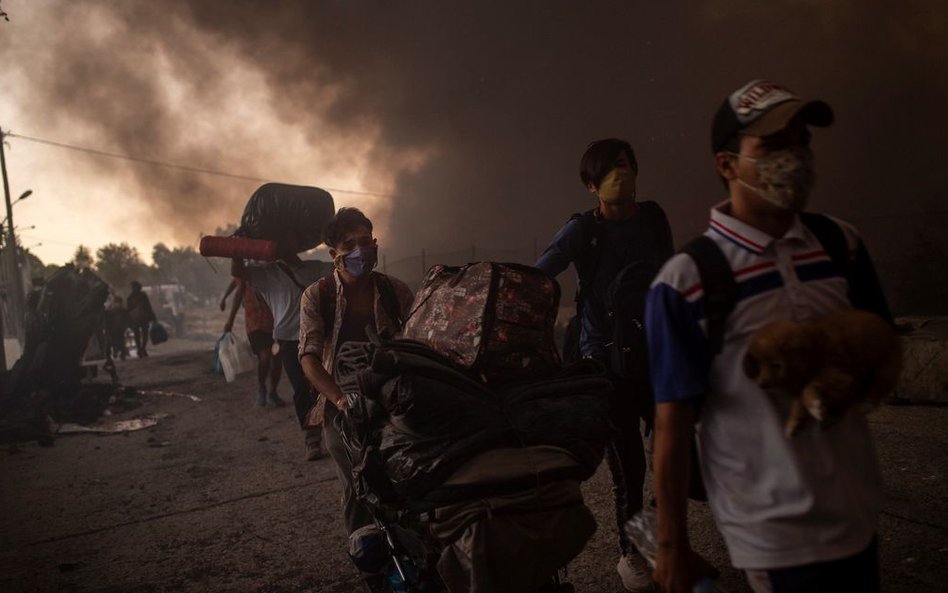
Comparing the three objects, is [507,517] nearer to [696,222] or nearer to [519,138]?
[696,222]

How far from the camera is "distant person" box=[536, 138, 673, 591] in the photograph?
2.98m

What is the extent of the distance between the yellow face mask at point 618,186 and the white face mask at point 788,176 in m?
1.54

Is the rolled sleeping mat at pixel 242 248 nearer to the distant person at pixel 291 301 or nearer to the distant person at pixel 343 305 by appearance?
the distant person at pixel 291 301

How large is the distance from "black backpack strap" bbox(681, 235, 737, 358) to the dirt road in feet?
5.93

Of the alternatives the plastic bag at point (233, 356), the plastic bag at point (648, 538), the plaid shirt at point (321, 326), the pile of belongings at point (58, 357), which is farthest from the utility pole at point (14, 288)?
the plastic bag at point (648, 538)

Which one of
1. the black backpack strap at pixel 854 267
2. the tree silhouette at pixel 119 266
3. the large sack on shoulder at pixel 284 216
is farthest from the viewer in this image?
the tree silhouette at pixel 119 266

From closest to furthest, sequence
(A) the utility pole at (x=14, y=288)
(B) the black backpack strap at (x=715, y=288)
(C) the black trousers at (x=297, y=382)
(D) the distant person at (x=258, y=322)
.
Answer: (B) the black backpack strap at (x=715, y=288), (C) the black trousers at (x=297, y=382), (D) the distant person at (x=258, y=322), (A) the utility pole at (x=14, y=288)

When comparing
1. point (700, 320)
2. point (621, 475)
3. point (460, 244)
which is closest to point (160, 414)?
point (621, 475)

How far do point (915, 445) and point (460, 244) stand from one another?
27.4 meters

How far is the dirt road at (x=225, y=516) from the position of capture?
11.3 feet

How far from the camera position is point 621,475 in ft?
10.0

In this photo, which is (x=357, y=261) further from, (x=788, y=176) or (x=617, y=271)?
(x=788, y=176)

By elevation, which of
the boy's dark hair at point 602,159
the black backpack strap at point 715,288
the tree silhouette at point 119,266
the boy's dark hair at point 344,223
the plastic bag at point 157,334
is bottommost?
the plastic bag at point 157,334

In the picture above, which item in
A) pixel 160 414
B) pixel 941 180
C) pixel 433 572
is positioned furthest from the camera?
pixel 941 180
